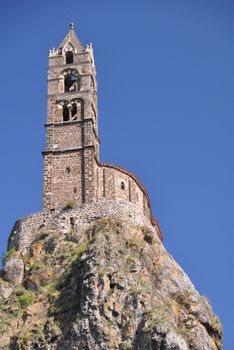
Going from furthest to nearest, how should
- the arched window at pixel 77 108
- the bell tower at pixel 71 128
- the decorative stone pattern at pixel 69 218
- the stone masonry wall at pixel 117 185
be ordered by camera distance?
the arched window at pixel 77 108, the stone masonry wall at pixel 117 185, the bell tower at pixel 71 128, the decorative stone pattern at pixel 69 218

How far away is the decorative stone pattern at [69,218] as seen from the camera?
205ft

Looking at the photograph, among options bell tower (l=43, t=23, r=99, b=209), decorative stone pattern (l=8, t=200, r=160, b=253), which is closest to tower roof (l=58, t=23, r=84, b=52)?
bell tower (l=43, t=23, r=99, b=209)

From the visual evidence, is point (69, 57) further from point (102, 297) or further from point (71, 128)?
point (102, 297)

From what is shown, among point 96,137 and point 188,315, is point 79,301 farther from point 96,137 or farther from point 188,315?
point 96,137

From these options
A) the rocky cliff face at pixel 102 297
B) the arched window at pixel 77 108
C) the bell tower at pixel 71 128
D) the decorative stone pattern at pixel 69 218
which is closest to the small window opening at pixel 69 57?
the bell tower at pixel 71 128

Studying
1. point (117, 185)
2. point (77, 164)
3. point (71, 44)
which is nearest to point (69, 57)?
point (71, 44)

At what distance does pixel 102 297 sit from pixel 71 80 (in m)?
27.3

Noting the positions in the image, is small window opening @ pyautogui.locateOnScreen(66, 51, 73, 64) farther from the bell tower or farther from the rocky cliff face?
the rocky cliff face

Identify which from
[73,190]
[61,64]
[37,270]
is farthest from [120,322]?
[61,64]

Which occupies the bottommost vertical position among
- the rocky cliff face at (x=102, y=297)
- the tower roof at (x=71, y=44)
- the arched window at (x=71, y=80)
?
the rocky cliff face at (x=102, y=297)

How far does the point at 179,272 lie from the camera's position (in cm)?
5800

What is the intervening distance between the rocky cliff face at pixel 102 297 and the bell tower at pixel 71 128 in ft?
17.2

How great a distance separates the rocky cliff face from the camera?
49938 millimetres

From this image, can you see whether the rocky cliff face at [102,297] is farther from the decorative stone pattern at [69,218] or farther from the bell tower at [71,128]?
the bell tower at [71,128]
